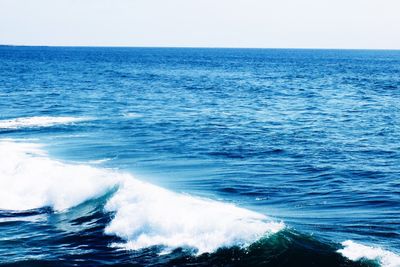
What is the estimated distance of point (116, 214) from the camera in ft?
53.6

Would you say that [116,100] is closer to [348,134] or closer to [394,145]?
[348,134]

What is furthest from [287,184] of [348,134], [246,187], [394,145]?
[348,134]

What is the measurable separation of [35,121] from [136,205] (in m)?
24.4

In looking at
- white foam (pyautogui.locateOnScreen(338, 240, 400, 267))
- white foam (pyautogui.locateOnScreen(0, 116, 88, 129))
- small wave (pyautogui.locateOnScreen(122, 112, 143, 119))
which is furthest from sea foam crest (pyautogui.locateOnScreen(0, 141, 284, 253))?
small wave (pyautogui.locateOnScreen(122, 112, 143, 119))

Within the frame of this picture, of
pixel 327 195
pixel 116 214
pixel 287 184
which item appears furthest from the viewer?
pixel 287 184

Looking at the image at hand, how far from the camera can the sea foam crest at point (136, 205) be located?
1397 cm

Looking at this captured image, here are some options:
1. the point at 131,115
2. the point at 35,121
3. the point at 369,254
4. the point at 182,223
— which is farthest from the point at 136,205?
the point at 131,115

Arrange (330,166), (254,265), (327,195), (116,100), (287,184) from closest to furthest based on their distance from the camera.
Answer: (254,265)
(327,195)
(287,184)
(330,166)
(116,100)

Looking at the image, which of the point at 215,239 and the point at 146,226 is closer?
the point at 215,239

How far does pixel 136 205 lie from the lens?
53.9ft

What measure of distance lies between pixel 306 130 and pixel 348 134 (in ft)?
9.13

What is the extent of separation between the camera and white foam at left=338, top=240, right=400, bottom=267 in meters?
12.2

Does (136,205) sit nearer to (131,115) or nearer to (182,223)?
(182,223)

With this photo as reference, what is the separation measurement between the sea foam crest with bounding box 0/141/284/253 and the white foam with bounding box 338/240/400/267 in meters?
2.11
